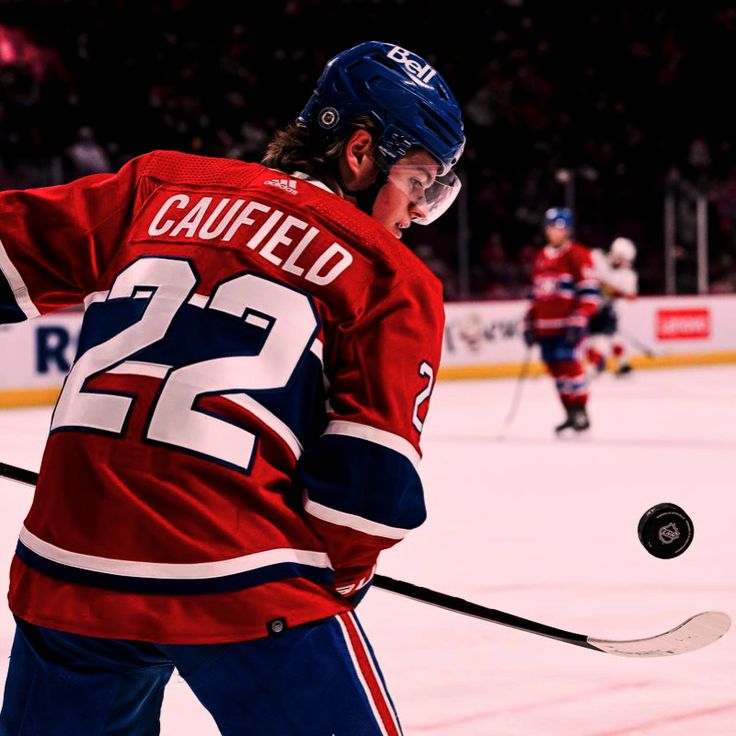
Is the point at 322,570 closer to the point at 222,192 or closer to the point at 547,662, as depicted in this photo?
the point at 222,192

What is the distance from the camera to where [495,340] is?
11.8 metres

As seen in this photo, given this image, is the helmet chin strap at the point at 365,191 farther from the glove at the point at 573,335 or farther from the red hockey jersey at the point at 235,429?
the glove at the point at 573,335

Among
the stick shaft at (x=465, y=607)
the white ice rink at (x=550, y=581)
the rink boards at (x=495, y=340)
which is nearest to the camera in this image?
the stick shaft at (x=465, y=607)

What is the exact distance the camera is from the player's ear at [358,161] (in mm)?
1427

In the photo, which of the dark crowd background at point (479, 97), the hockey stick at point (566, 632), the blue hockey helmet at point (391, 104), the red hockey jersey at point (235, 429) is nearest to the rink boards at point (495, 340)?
the dark crowd background at point (479, 97)

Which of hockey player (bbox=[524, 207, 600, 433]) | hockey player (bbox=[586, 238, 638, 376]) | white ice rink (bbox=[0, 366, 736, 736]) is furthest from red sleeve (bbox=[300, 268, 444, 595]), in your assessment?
hockey player (bbox=[586, 238, 638, 376])

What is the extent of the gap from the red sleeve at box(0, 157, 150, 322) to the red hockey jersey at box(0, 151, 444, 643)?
9 centimetres

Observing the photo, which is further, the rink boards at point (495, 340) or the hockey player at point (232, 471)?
the rink boards at point (495, 340)

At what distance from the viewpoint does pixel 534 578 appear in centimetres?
393

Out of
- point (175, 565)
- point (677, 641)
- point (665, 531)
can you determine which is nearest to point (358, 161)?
point (175, 565)

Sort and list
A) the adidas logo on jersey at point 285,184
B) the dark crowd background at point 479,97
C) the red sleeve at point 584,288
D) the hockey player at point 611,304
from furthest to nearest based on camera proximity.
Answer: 1. the hockey player at point 611,304
2. the dark crowd background at point 479,97
3. the red sleeve at point 584,288
4. the adidas logo on jersey at point 285,184

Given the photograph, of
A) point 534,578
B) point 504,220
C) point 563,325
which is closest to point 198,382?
point 534,578

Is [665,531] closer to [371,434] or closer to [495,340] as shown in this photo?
[371,434]

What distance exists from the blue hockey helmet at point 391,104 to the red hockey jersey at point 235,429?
0.40 feet
